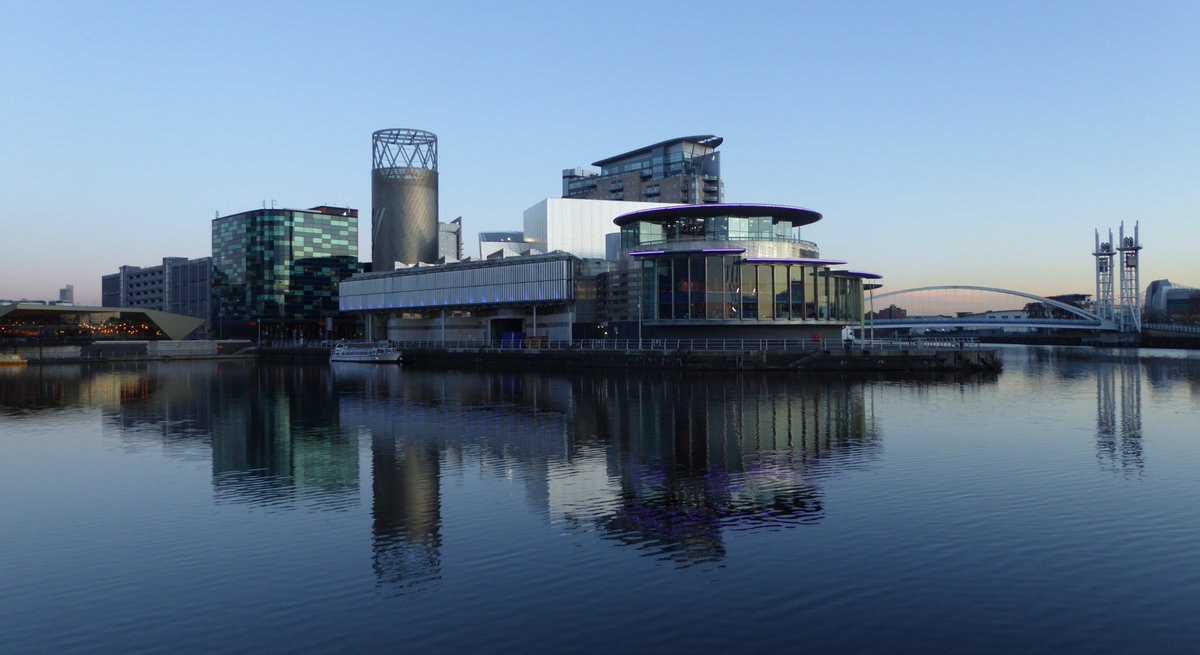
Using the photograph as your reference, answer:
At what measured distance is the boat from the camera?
402 feet

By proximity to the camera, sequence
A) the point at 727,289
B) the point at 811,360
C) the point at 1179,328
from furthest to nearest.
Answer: the point at 1179,328
the point at 727,289
the point at 811,360

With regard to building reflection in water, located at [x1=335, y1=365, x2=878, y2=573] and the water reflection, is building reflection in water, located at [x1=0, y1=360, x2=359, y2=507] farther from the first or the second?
building reflection in water, located at [x1=335, y1=365, x2=878, y2=573]

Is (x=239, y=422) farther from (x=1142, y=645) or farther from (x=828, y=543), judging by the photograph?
(x=1142, y=645)

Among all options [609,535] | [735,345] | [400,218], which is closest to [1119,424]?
[609,535]

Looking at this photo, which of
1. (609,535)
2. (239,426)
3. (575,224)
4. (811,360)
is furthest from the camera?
(575,224)

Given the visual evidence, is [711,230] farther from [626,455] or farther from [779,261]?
[626,455]

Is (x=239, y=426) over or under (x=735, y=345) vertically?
under

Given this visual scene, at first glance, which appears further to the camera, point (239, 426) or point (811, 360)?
point (811, 360)

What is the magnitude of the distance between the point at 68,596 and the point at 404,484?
12.0 meters

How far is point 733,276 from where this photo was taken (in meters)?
97.1

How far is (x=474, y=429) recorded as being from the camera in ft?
140

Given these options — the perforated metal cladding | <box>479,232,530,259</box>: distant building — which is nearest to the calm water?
<box>479,232,530,259</box>: distant building

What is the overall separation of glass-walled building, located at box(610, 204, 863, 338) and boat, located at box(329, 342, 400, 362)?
125ft

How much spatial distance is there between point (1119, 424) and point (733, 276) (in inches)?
2210
